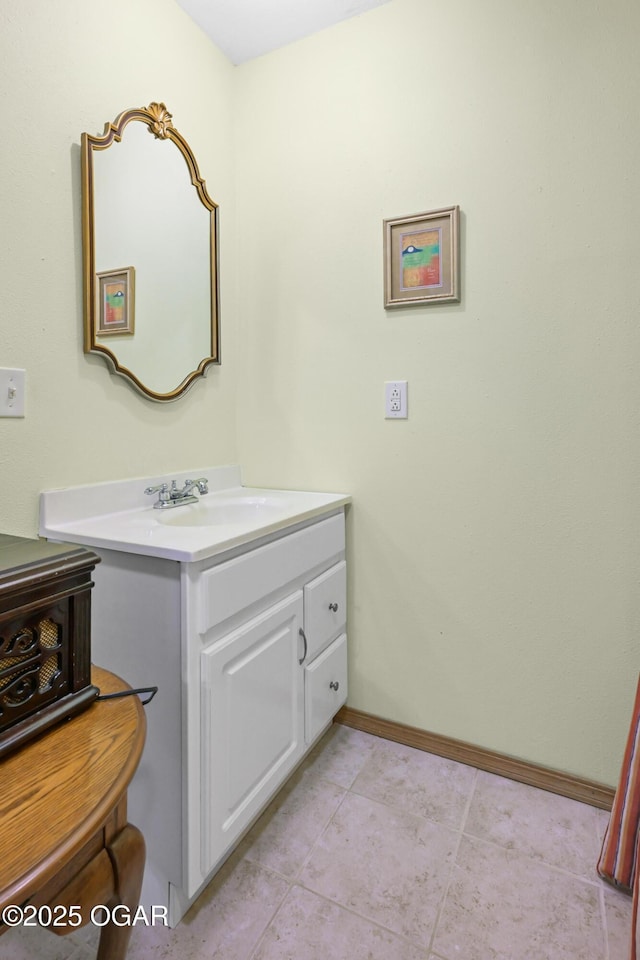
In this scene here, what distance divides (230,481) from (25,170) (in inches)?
42.1

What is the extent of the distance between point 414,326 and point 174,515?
3.08 ft

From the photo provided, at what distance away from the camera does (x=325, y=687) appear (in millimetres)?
1551

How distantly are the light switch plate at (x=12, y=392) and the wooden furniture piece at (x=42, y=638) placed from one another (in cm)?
47

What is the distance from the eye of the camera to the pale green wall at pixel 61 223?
1.13 metres

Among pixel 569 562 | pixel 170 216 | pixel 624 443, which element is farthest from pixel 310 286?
pixel 569 562

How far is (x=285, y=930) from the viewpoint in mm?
1055

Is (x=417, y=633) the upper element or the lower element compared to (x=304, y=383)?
lower

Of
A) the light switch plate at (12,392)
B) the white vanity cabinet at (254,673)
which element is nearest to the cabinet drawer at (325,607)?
the white vanity cabinet at (254,673)

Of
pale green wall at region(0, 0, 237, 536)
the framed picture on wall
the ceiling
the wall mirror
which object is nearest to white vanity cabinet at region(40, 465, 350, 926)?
pale green wall at region(0, 0, 237, 536)

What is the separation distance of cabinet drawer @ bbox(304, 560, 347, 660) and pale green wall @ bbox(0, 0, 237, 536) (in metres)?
0.61

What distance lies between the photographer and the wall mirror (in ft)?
4.27

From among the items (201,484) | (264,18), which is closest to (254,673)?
(201,484)

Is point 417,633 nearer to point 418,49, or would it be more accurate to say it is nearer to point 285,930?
point 285,930

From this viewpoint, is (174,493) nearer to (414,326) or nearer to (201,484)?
(201,484)
